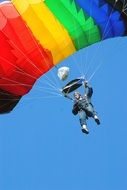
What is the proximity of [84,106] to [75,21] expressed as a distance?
88.1 inches

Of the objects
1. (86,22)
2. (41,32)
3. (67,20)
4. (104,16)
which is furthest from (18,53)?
(104,16)

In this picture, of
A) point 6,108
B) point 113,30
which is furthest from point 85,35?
point 6,108

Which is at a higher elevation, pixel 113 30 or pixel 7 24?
pixel 7 24

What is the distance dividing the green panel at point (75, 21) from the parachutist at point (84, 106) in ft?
4.45

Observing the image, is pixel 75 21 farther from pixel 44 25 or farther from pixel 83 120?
pixel 83 120

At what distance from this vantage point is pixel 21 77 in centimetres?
3070

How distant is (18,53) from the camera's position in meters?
30.5

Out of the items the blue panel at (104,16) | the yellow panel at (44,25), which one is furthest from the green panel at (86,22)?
the yellow panel at (44,25)

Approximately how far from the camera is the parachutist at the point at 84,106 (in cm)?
3005

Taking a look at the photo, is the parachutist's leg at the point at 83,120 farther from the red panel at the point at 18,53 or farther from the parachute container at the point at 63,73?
the red panel at the point at 18,53

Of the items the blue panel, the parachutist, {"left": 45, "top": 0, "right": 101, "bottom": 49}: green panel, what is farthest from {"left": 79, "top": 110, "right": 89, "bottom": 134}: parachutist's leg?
the blue panel

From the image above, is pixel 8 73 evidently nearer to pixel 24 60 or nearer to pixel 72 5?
pixel 24 60

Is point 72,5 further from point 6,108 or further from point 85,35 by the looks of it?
point 6,108

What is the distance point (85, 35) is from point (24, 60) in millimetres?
1699
